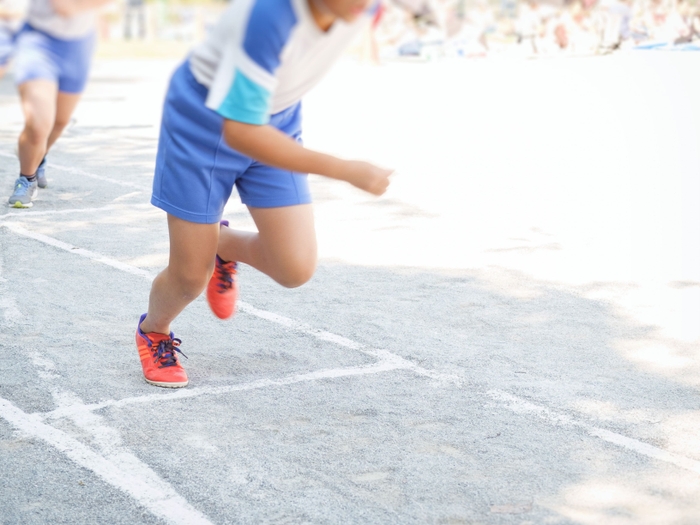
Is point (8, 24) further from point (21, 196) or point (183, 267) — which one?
point (21, 196)

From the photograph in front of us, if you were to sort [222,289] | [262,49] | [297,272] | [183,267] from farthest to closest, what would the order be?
[222,289]
[297,272]
[183,267]
[262,49]

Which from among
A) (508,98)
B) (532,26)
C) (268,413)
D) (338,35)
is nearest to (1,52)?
(338,35)

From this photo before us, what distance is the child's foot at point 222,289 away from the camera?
420 centimetres

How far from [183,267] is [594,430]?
1782mm

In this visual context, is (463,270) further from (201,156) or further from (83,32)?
(83,32)

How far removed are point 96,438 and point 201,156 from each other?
1.16 meters

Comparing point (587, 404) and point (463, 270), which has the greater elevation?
point (587, 404)

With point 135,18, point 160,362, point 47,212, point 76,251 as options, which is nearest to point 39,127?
point 135,18

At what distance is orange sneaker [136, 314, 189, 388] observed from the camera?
13.4ft

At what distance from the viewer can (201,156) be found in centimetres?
336

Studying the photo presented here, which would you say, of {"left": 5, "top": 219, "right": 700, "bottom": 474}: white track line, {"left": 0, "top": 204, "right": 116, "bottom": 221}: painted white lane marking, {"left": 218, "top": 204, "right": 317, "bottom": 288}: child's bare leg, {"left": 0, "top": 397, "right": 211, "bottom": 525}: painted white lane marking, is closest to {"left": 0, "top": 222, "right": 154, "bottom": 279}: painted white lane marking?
{"left": 5, "top": 219, "right": 700, "bottom": 474}: white track line

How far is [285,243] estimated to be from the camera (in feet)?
12.3

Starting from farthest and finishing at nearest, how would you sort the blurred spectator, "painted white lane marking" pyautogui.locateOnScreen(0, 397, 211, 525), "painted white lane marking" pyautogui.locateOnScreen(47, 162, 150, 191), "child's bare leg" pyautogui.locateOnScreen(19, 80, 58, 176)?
"painted white lane marking" pyautogui.locateOnScreen(47, 162, 150, 191), "painted white lane marking" pyautogui.locateOnScreen(0, 397, 211, 525), the blurred spectator, "child's bare leg" pyautogui.locateOnScreen(19, 80, 58, 176)

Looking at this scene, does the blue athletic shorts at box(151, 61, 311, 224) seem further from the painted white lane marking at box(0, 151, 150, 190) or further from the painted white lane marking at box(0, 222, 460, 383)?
the painted white lane marking at box(0, 151, 150, 190)
